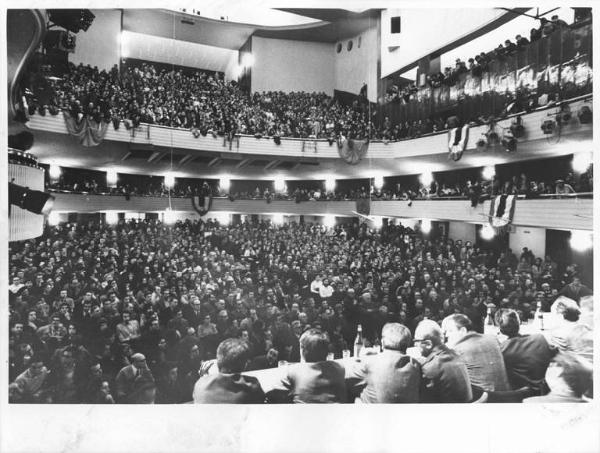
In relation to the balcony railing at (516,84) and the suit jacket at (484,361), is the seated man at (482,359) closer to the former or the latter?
the suit jacket at (484,361)

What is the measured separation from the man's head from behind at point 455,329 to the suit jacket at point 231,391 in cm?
208

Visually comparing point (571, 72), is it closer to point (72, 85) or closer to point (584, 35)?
point (584, 35)

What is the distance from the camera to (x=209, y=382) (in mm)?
4676

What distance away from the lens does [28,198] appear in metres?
4.49

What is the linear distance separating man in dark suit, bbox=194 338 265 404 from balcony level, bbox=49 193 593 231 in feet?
15.7

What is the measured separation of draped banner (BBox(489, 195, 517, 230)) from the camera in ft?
31.1

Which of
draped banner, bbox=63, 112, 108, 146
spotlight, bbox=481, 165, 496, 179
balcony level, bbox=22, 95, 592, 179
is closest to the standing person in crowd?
balcony level, bbox=22, 95, 592, 179

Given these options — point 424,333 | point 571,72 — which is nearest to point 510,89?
point 571,72

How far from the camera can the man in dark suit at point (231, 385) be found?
432 centimetres

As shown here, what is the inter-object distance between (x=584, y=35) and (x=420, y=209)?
644 cm

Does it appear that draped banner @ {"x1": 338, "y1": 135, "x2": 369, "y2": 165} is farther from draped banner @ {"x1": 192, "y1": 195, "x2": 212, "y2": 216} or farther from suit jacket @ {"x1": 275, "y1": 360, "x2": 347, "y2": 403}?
suit jacket @ {"x1": 275, "y1": 360, "x2": 347, "y2": 403}

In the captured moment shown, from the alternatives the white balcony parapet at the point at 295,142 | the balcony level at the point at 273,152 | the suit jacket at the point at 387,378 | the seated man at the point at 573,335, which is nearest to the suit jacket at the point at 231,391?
the suit jacket at the point at 387,378

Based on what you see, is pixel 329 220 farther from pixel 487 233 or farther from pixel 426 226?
pixel 487 233

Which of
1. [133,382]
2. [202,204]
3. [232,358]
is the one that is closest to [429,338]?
[232,358]
